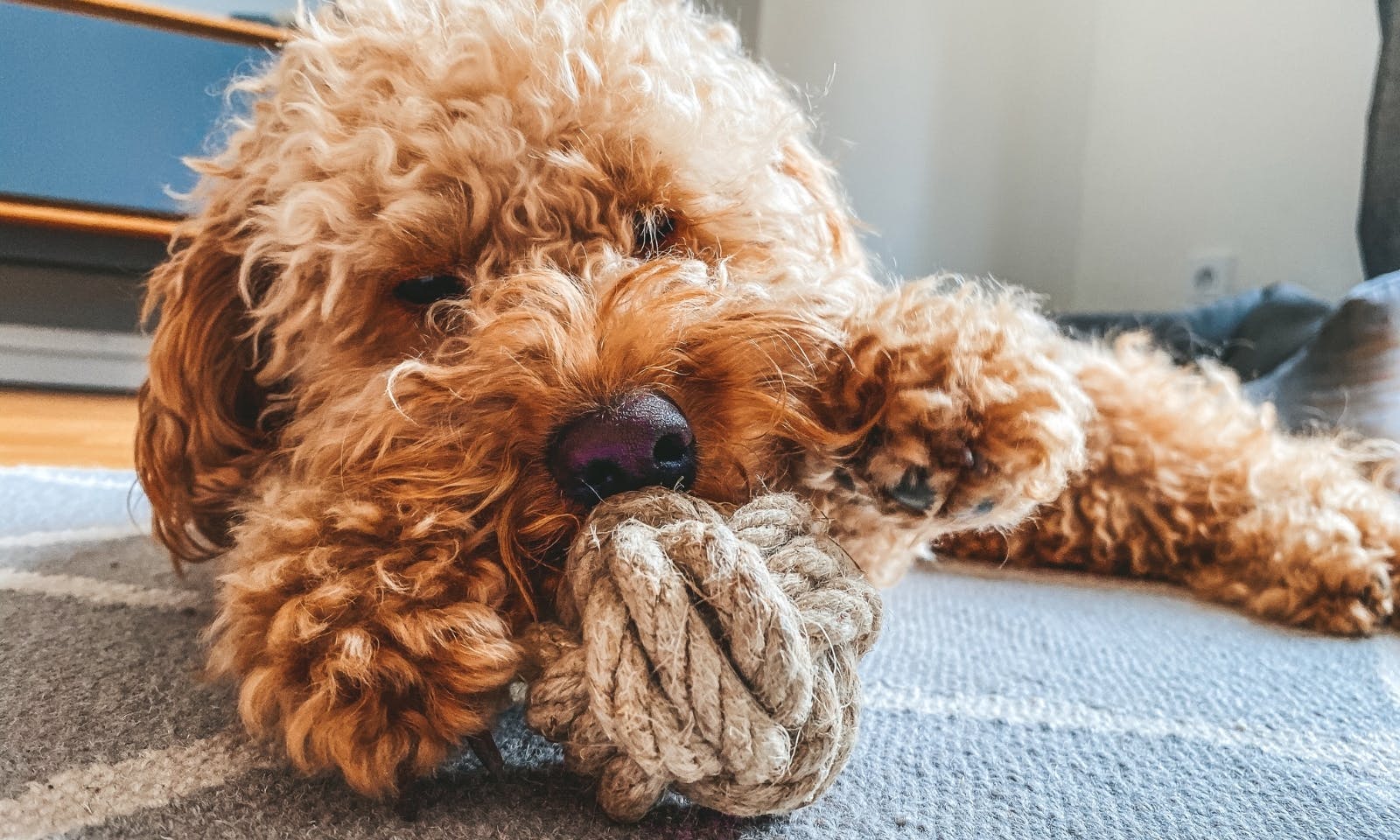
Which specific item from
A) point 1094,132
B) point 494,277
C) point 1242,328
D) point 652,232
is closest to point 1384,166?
point 1242,328

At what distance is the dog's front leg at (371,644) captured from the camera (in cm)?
61

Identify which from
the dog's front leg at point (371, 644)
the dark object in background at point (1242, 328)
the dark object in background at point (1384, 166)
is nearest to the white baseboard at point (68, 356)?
the dog's front leg at point (371, 644)

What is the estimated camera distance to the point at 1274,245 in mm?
2850

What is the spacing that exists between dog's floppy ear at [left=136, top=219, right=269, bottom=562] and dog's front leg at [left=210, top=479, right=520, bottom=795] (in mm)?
430

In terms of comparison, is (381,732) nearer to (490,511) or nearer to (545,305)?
(490,511)

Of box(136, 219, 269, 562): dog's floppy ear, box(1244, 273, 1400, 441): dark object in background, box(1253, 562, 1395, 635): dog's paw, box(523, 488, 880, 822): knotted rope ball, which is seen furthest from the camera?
box(1244, 273, 1400, 441): dark object in background

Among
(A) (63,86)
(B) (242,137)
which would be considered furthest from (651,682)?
(A) (63,86)

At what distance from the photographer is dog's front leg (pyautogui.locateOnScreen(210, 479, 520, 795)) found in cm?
61

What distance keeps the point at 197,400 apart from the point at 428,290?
13.5 inches

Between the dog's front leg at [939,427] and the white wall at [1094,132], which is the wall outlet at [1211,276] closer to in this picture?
the white wall at [1094,132]

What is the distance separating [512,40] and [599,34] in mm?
98

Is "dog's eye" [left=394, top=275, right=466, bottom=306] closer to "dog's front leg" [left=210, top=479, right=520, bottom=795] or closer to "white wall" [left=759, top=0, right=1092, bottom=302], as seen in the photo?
"dog's front leg" [left=210, top=479, right=520, bottom=795]

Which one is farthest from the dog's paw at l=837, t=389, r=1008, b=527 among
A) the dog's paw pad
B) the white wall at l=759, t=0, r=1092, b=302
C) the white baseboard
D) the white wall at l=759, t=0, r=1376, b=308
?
the white baseboard

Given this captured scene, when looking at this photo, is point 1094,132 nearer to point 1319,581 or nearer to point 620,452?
point 1319,581
